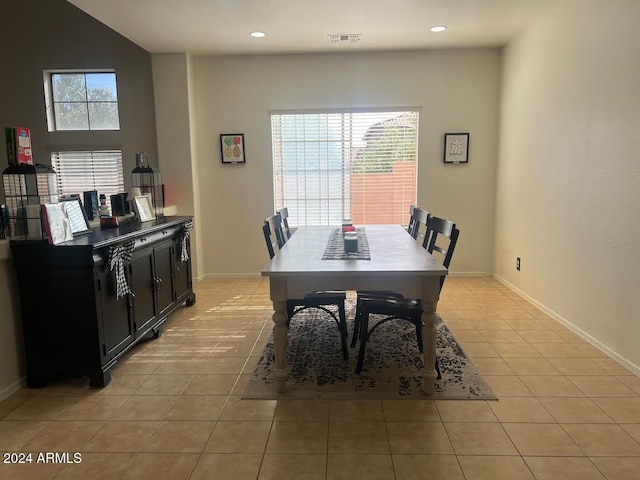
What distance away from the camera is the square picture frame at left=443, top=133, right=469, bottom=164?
4785 millimetres

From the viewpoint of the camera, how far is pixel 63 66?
4.31 meters

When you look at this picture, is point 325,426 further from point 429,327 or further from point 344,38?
point 344,38

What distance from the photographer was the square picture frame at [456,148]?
4785 millimetres

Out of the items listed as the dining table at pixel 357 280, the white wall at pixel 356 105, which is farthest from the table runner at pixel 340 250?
the white wall at pixel 356 105

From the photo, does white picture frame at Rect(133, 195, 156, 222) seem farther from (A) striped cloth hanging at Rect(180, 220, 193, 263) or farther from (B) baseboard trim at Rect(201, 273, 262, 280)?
(B) baseboard trim at Rect(201, 273, 262, 280)

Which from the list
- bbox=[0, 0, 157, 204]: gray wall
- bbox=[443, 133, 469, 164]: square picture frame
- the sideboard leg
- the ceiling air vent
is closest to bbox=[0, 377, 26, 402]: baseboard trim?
the sideboard leg

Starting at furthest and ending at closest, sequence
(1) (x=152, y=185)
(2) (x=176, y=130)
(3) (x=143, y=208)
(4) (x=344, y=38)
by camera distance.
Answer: (2) (x=176, y=130)
(1) (x=152, y=185)
(4) (x=344, y=38)
(3) (x=143, y=208)

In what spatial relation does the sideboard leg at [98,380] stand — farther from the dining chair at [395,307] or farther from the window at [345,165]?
the window at [345,165]

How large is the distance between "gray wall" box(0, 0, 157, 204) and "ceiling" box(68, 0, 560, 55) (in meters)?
0.37

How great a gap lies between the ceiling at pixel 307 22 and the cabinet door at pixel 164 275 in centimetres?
192

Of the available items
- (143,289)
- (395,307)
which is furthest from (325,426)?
(143,289)

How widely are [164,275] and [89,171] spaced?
7.36ft

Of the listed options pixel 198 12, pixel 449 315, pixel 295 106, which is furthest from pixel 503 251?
pixel 198 12

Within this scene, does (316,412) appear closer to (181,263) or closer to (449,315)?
(449,315)
